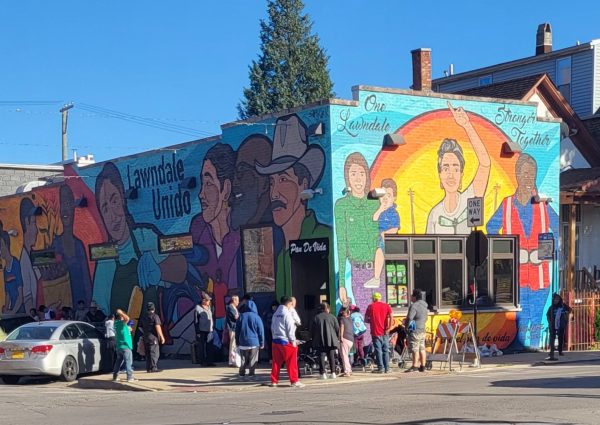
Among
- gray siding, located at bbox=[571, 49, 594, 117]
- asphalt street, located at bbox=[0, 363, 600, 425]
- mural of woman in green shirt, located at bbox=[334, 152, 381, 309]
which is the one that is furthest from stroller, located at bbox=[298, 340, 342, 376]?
gray siding, located at bbox=[571, 49, 594, 117]

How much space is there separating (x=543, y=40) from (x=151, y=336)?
28872 mm

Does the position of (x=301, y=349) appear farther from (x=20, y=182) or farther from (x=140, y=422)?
(x=20, y=182)

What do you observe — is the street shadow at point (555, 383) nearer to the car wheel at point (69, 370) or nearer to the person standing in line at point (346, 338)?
the person standing in line at point (346, 338)

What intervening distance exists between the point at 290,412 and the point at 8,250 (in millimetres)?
22911

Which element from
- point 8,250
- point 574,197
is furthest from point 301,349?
point 8,250

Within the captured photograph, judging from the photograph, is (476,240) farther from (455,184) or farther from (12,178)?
(12,178)

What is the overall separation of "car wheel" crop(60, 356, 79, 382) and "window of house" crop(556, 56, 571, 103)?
2705 centimetres

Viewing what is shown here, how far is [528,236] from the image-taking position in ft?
85.0

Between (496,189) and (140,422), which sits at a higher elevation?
(496,189)

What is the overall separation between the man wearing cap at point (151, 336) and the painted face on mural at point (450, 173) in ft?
25.9

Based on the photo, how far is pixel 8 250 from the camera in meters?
34.6

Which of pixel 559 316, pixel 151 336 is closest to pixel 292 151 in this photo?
pixel 151 336

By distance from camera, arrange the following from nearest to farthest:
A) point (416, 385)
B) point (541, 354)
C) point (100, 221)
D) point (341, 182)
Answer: point (416, 385)
point (341, 182)
point (541, 354)
point (100, 221)

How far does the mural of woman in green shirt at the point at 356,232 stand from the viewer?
73.9ft
